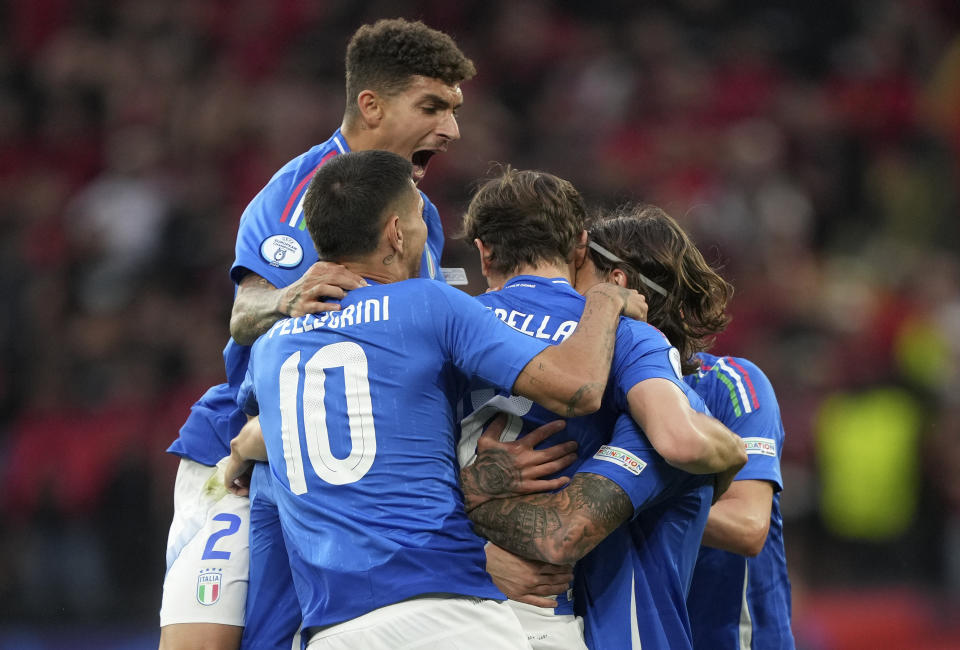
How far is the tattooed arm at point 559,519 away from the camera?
3617mm

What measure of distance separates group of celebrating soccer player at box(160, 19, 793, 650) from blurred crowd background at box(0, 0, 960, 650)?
15.8ft

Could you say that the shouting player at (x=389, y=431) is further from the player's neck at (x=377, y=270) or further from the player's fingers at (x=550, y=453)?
the player's fingers at (x=550, y=453)

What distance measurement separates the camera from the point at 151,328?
11078mm

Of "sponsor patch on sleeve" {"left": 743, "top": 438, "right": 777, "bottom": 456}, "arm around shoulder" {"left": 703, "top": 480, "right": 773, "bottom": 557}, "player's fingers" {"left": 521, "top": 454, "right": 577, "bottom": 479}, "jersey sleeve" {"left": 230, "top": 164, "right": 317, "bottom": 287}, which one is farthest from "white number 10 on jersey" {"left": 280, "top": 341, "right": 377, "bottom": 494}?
"sponsor patch on sleeve" {"left": 743, "top": 438, "right": 777, "bottom": 456}

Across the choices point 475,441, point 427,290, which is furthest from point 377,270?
point 475,441

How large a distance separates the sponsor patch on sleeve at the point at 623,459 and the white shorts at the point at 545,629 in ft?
1.60

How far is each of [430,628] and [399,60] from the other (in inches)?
101

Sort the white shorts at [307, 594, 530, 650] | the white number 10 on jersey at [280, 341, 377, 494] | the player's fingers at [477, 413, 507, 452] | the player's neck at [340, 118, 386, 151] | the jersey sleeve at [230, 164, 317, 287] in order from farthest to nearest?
the player's neck at [340, 118, 386, 151], the jersey sleeve at [230, 164, 317, 287], the player's fingers at [477, 413, 507, 452], the white number 10 on jersey at [280, 341, 377, 494], the white shorts at [307, 594, 530, 650]

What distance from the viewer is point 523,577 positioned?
3.70 metres

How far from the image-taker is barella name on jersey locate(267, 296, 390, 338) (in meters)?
3.60

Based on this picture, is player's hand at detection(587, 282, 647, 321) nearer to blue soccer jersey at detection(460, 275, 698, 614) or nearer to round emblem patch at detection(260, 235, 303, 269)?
blue soccer jersey at detection(460, 275, 698, 614)

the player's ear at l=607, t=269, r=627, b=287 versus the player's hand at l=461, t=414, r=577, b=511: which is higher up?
the player's ear at l=607, t=269, r=627, b=287

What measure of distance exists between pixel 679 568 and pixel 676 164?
8274 mm

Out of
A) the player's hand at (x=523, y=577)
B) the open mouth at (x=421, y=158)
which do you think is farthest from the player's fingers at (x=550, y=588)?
the open mouth at (x=421, y=158)
